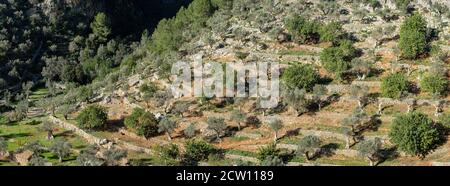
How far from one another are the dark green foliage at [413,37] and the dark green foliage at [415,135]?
22.1 meters

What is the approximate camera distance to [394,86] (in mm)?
102938

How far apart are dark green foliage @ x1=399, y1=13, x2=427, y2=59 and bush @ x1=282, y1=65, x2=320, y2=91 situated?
16.2 metres

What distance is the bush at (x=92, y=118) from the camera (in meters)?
108

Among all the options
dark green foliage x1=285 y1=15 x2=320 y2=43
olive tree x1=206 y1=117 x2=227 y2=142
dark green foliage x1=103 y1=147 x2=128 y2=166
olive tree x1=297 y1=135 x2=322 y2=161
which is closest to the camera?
dark green foliage x1=103 y1=147 x2=128 y2=166

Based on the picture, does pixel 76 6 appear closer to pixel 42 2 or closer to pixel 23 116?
pixel 42 2

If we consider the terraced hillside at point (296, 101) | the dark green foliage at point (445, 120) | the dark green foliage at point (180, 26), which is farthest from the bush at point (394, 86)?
→ the dark green foliage at point (180, 26)

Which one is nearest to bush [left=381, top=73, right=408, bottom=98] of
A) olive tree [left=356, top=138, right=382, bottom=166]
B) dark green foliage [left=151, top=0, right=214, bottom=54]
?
olive tree [left=356, top=138, right=382, bottom=166]

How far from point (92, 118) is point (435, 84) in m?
53.3

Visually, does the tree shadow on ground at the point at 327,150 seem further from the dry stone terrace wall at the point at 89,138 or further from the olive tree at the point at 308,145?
the dry stone terrace wall at the point at 89,138

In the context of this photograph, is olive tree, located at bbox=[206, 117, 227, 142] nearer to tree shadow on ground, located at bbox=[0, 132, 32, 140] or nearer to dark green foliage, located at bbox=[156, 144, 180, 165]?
dark green foliage, located at bbox=[156, 144, 180, 165]

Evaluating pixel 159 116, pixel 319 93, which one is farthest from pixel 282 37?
pixel 159 116

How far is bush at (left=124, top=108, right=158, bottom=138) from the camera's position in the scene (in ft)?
342
